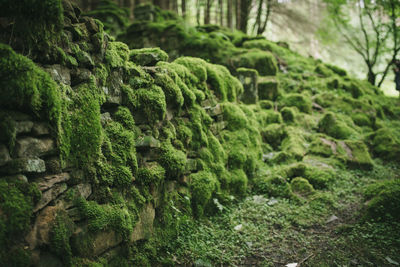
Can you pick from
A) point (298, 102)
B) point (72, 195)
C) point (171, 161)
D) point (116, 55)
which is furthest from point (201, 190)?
point (298, 102)

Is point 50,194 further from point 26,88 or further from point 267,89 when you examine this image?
point 267,89

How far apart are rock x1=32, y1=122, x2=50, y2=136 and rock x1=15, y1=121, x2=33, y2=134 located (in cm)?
4

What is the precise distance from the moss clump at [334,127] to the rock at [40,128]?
28.3ft

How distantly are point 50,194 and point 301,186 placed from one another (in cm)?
509

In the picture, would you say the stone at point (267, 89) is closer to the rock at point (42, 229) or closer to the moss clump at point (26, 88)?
the moss clump at point (26, 88)

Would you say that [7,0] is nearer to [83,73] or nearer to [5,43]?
[5,43]

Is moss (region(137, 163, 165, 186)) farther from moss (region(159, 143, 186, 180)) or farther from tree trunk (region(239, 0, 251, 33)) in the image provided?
tree trunk (region(239, 0, 251, 33))

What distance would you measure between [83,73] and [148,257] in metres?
2.34

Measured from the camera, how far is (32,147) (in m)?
2.57

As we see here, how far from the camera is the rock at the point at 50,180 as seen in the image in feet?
8.51

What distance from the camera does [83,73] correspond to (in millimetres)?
3215

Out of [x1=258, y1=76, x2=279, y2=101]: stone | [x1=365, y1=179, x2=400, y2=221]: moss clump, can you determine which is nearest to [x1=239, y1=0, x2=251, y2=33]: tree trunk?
[x1=258, y1=76, x2=279, y2=101]: stone

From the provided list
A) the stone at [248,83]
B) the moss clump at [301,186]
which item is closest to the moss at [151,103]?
the moss clump at [301,186]

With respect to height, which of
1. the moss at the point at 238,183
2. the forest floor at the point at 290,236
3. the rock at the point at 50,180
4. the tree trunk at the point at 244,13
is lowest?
the forest floor at the point at 290,236
